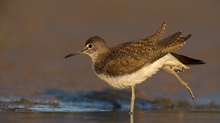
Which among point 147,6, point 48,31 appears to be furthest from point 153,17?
point 48,31

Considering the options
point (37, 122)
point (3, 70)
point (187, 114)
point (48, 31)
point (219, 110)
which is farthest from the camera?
point (48, 31)

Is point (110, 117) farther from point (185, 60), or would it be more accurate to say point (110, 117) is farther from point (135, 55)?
point (185, 60)

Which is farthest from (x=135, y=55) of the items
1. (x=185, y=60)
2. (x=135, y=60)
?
(x=185, y=60)

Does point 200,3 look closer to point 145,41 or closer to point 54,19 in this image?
point 54,19

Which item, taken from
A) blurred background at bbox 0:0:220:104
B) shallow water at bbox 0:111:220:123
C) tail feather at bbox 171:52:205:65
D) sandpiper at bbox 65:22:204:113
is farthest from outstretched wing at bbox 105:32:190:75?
blurred background at bbox 0:0:220:104

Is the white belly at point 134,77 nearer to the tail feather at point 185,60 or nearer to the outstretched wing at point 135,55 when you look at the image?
the outstretched wing at point 135,55

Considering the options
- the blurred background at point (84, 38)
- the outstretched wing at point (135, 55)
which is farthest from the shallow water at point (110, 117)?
the blurred background at point (84, 38)

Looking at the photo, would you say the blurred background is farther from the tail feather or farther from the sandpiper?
the sandpiper

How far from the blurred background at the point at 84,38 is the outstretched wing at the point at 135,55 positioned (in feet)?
6.42

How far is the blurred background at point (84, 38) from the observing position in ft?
48.6

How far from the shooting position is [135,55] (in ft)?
41.2

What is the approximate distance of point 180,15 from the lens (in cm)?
1903

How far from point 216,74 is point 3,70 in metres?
5.19

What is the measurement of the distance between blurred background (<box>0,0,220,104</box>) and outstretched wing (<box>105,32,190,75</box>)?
196cm
